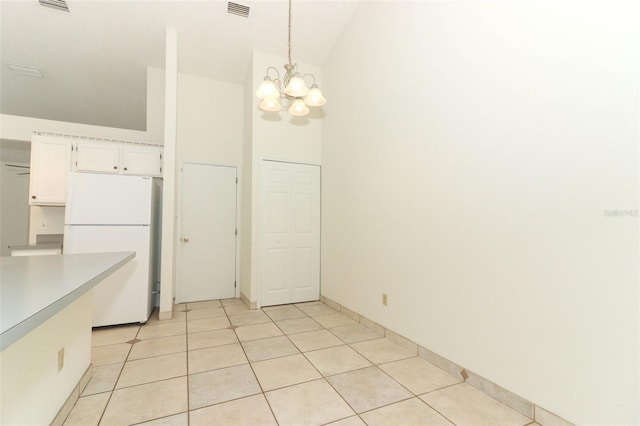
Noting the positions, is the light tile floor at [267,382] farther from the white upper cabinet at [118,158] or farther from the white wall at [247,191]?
the white upper cabinet at [118,158]

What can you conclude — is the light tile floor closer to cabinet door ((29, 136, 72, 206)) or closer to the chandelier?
cabinet door ((29, 136, 72, 206))

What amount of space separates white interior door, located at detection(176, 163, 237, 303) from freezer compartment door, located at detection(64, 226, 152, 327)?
93cm

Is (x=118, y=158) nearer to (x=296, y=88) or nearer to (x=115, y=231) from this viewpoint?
(x=115, y=231)

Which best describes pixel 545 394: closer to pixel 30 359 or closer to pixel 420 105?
pixel 420 105

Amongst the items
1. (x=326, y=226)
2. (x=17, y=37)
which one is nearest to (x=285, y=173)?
(x=326, y=226)

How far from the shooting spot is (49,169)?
143 inches

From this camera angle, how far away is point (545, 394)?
5.50 feet

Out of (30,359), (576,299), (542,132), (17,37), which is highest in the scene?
(17,37)

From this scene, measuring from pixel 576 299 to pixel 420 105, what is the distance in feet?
6.21

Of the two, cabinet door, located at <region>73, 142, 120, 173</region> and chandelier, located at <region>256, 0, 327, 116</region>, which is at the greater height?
chandelier, located at <region>256, 0, 327, 116</region>

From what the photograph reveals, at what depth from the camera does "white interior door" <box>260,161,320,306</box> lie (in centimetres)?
408

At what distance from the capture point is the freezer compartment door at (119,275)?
3.07 m

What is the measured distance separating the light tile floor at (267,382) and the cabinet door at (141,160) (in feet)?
6.70

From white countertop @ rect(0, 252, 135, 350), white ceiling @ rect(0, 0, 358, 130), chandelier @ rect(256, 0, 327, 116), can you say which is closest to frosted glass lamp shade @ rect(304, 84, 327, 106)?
chandelier @ rect(256, 0, 327, 116)
